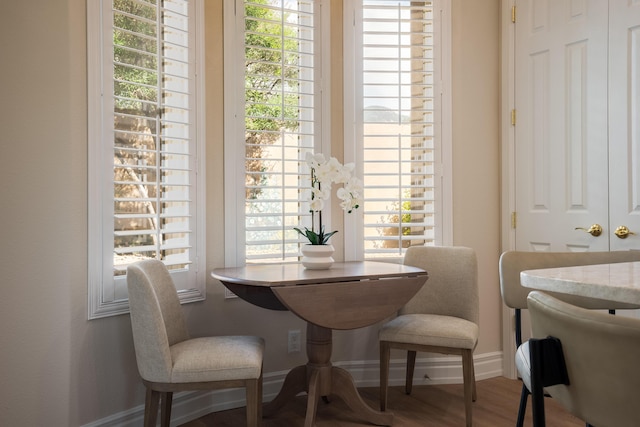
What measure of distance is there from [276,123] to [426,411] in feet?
6.01

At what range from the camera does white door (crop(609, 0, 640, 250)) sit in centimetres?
289

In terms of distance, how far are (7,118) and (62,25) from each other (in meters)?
0.48

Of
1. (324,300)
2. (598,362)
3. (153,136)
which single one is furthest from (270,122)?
(598,362)

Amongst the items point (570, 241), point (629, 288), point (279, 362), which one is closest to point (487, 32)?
point (570, 241)

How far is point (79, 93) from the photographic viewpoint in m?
2.41

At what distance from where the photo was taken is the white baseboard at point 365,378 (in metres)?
2.90

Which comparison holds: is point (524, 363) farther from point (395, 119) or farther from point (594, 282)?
point (395, 119)

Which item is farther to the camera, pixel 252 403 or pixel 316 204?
pixel 316 204

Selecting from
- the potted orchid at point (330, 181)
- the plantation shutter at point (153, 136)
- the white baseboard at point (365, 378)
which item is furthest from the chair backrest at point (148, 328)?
the potted orchid at point (330, 181)

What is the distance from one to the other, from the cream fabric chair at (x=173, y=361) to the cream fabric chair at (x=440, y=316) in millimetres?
820

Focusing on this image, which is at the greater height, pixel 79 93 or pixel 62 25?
pixel 62 25

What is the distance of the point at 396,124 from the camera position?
350 centimetres

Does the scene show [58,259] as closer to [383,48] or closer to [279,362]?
[279,362]

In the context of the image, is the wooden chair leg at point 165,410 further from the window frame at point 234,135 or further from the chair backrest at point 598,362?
the chair backrest at point 598,362
